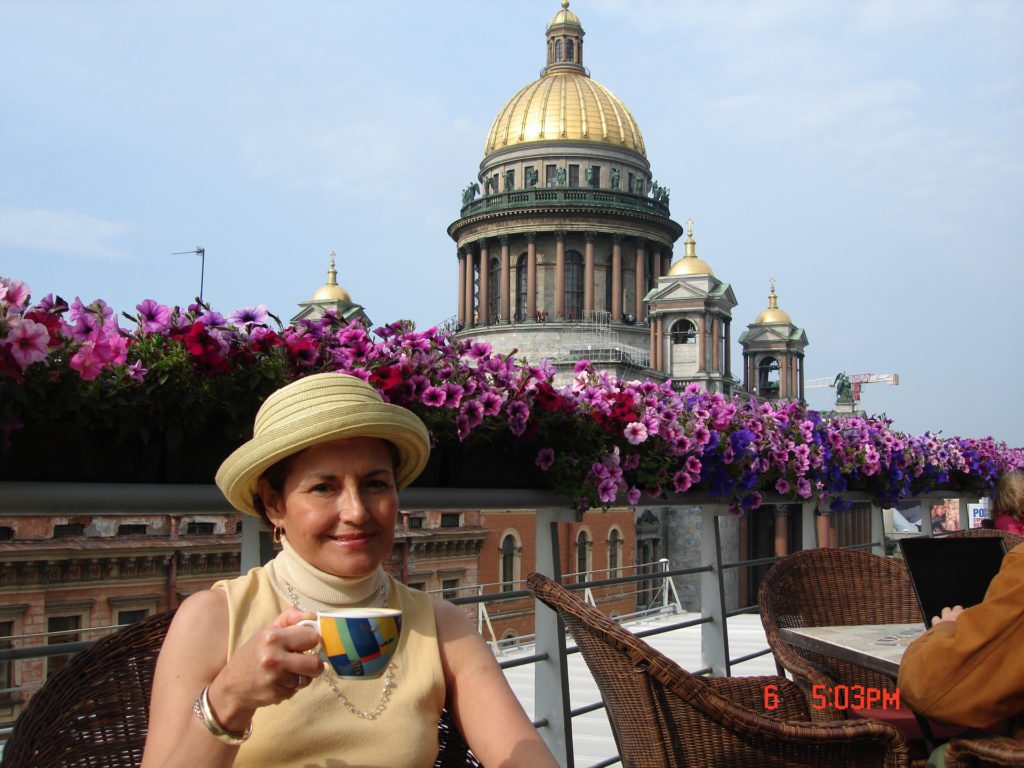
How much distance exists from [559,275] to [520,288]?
2.36 metres

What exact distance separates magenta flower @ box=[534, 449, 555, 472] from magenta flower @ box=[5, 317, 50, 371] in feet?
6.63

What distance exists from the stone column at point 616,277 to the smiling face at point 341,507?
53.7 m

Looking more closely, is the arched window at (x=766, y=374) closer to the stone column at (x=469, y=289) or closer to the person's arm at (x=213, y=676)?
the stone column at (x=469, y=289)

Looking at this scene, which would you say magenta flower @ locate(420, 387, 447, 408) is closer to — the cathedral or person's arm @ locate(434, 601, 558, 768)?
person's arm @ locate(434, 601, 558, 768)

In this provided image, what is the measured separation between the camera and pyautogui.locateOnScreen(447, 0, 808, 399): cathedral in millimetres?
54344

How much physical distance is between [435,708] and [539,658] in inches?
73.4

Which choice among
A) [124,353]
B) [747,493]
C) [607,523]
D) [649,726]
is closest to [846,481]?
[747,493]

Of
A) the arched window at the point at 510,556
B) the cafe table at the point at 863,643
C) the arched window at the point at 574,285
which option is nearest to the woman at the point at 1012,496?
the cafe table at the point at 863,643

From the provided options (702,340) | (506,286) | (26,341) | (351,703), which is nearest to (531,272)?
(506,286)

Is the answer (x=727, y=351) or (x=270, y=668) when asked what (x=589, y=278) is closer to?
(x=727, y=351)

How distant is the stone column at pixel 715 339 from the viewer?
169ft

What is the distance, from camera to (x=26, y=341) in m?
2.69

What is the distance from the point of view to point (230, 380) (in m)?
3.24
